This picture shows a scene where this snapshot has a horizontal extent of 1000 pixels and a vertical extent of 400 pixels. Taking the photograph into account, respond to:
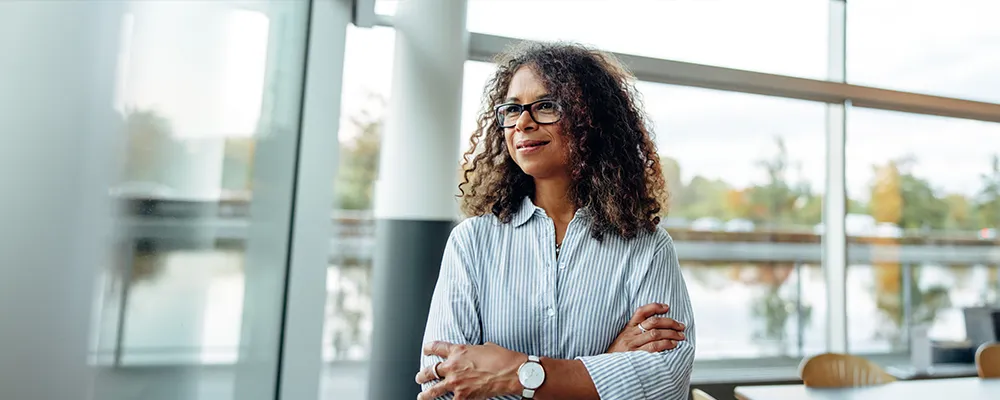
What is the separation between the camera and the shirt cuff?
1.22 meters

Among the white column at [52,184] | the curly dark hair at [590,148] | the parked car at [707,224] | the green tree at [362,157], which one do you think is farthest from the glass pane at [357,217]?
the parked car at [707,224]

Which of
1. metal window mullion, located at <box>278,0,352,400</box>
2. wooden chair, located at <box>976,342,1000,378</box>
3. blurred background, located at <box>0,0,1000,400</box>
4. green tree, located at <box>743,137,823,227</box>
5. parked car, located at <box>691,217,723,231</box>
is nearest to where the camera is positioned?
blurred background, located at <box>0,0,1000,400</box>

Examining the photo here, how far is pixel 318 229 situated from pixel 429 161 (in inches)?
23.1

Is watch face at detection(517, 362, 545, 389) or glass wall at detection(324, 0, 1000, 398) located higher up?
glass wall at detection(324, 0, 1000, 398)

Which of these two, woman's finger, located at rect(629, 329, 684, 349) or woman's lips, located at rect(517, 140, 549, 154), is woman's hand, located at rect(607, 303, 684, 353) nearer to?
woman's finger, located at rect(629, 329, 684, 349)

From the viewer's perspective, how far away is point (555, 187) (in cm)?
142

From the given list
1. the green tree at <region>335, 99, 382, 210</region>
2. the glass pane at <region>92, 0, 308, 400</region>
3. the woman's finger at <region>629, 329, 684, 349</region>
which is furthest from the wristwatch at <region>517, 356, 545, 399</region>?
the green tree at <region>335, 99, 382, 210</region>

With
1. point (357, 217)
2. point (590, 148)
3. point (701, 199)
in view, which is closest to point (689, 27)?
point (701, 199)

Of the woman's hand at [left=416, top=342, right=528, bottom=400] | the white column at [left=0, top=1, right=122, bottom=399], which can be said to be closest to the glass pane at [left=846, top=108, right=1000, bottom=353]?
the woman's hand at [left=416, top=342, right=528, bottom=400]

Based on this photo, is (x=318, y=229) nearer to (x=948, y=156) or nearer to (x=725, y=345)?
(x=725, y=345)

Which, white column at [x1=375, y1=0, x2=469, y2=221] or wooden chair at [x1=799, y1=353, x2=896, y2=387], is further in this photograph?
wooden chair at [x1=799, y1=353, x2=896, y2=387]

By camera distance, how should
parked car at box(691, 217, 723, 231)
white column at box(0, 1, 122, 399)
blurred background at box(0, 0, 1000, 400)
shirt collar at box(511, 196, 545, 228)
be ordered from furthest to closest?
parked car at box(691, 217, 723, 231) < shirt collar at box(511, 196, 545, 228) < blurred background at box(0, 0, 1000, 400) < white column at box(0, 1, 122, 399)

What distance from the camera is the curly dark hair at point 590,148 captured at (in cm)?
136

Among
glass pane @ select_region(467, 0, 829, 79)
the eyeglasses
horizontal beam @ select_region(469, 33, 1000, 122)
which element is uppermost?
glass pane @ select_region(467, 0, 829, 79)
